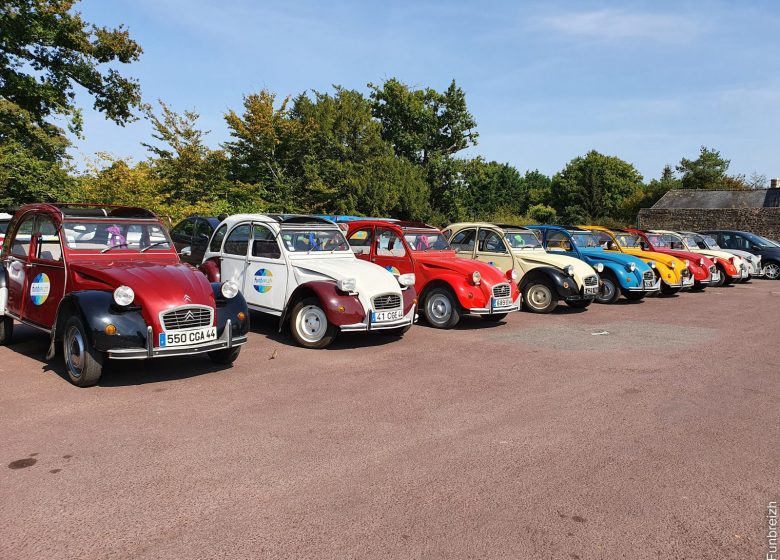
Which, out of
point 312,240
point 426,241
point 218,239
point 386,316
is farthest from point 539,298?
point 218,239

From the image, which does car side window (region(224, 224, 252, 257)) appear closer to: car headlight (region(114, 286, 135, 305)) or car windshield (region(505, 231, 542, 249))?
car headlight (region(114, 286, 135, 305))

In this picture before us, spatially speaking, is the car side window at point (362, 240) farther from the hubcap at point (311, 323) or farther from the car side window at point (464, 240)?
the hubcap at point (311, 323)

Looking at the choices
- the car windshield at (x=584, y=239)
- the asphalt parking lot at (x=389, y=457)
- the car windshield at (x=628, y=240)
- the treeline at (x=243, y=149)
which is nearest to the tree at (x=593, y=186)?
the treeline at (x=243, y=149)

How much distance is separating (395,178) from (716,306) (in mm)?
25782

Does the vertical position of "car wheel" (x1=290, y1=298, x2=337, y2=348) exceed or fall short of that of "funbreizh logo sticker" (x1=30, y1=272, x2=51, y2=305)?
it falls short

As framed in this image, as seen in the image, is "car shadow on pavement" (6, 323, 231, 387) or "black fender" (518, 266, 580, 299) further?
"black fender" (518, 266, 580, 299)

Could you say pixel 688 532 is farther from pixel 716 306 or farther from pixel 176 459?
pixel 716 306

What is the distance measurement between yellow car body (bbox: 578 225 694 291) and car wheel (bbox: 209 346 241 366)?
11162mm

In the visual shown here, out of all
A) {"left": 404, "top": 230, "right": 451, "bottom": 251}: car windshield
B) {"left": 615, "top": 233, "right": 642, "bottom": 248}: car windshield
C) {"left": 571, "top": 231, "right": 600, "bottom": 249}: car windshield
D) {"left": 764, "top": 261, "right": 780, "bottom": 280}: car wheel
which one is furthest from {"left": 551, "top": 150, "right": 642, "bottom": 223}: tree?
{"left": 404, "top": 230, "right": 451, "bottom": 251}: car windshield

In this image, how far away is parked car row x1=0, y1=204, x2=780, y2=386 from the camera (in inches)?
226

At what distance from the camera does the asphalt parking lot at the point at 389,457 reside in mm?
3057

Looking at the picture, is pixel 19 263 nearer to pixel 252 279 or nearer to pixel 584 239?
pixel 252 279

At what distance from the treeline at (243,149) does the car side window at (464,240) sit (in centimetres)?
1483

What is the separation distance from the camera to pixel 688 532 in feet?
10.4
